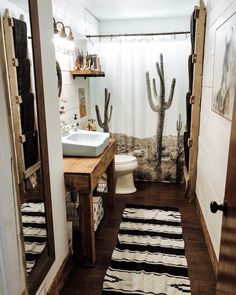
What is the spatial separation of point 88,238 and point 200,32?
232cm

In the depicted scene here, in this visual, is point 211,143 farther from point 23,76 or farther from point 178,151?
point 23,76

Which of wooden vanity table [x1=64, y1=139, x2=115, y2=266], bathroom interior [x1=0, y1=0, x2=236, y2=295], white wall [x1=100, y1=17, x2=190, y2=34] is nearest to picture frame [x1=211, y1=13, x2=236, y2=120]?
bathroom interior [x1=0, y1=0, x2=236, y2=295]

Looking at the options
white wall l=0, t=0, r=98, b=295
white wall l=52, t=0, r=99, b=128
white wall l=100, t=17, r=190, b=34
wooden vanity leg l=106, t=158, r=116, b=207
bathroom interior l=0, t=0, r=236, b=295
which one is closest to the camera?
white wall l=0, t=0, r=98, b=295

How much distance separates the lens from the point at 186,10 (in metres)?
3.54

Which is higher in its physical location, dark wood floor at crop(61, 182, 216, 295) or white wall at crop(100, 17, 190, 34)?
white wall at crop(100, 17, 190, 34)

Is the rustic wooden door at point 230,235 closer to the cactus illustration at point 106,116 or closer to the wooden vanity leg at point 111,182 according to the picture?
the wooden vanity leg at point 111,182

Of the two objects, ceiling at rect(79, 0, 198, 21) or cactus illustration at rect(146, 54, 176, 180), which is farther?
cactus illustration at rect(146, 54, 176, 180)

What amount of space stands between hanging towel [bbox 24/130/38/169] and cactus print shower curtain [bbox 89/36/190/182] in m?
2.35

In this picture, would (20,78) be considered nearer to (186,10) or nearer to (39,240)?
(39,240)

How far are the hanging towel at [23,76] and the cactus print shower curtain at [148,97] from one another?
2349 mm

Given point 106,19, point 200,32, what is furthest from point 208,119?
point 106,19

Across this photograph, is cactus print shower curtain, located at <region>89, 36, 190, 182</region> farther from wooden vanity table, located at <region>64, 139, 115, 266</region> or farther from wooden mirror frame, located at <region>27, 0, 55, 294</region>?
wooden mirror frame, located at <region>27, 0, 55, 294</region>

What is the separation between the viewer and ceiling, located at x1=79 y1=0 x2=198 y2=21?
311cm

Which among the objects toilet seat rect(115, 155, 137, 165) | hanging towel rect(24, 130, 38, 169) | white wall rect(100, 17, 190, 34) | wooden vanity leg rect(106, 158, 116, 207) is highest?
white wall rect(100, 17, 190, 34)
